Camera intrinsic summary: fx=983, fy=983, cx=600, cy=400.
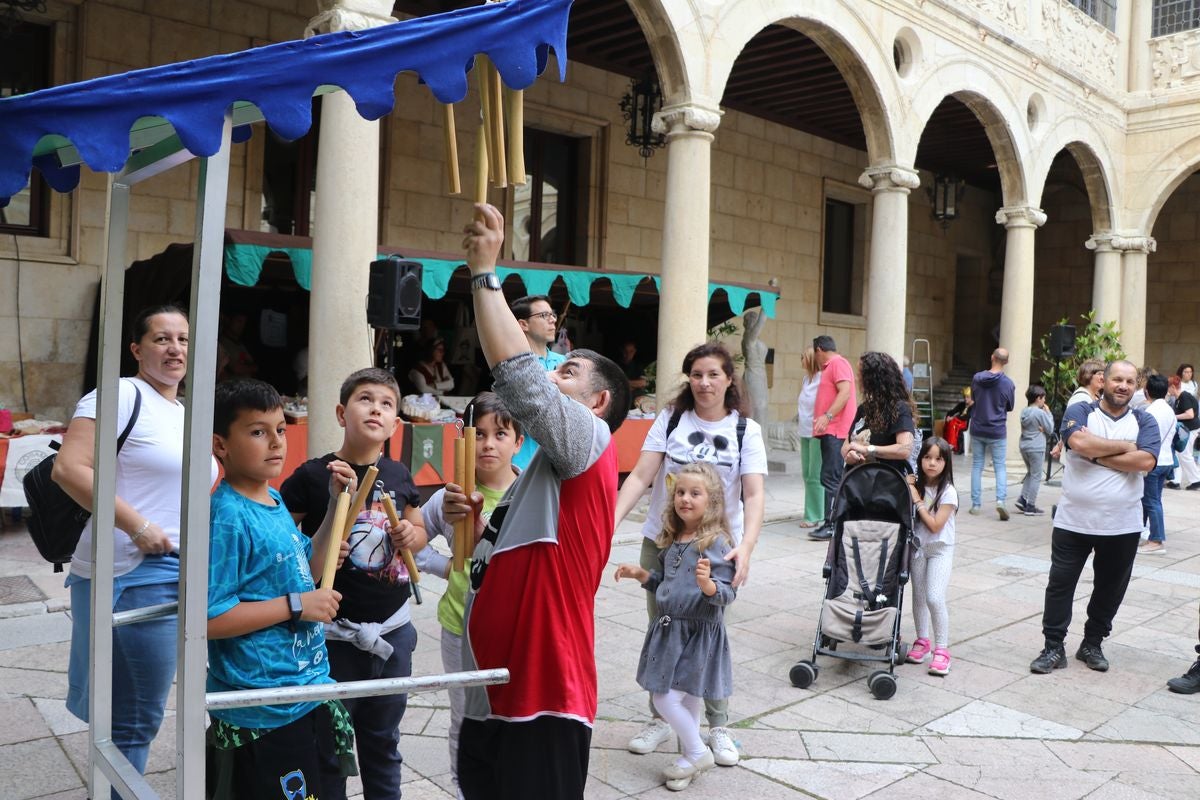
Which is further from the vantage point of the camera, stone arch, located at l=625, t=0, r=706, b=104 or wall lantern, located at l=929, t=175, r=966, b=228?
wall lantern, located at l=929, t=175, r=966, b=228

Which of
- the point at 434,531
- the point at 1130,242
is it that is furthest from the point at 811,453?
the point at 1130,242

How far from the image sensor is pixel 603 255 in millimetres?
14328

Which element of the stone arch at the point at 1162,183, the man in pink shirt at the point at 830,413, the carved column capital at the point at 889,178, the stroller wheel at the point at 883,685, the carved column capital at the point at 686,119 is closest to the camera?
the stroller wheel at the point at 883,685

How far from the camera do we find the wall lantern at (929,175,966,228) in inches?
709

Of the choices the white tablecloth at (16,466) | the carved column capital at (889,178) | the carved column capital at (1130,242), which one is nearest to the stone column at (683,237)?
the carved column capital at (889,178)

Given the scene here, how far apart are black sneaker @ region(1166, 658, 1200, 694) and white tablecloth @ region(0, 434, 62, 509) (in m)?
7.74

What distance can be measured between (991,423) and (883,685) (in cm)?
687

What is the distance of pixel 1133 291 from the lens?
57.7 ft

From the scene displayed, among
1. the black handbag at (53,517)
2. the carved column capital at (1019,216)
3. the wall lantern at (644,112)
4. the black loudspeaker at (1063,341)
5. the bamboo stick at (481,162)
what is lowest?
the black handbag at (53,517)

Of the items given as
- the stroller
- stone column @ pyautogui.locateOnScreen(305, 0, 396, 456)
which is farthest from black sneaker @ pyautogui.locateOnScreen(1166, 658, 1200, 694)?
stone column @ pyautogui.locateOnScreen(305, 0, 396, 456)

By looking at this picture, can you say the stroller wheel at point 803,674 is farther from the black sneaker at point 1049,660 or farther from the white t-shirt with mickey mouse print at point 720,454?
the black sneaker at point 1049,660

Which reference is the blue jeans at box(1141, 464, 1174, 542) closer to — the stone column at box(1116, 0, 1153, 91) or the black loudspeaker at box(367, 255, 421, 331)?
the black loudspeaker at box(367, 255, 421, 331)

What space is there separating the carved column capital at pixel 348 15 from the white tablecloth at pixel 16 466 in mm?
3757

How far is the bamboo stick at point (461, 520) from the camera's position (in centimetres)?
242
